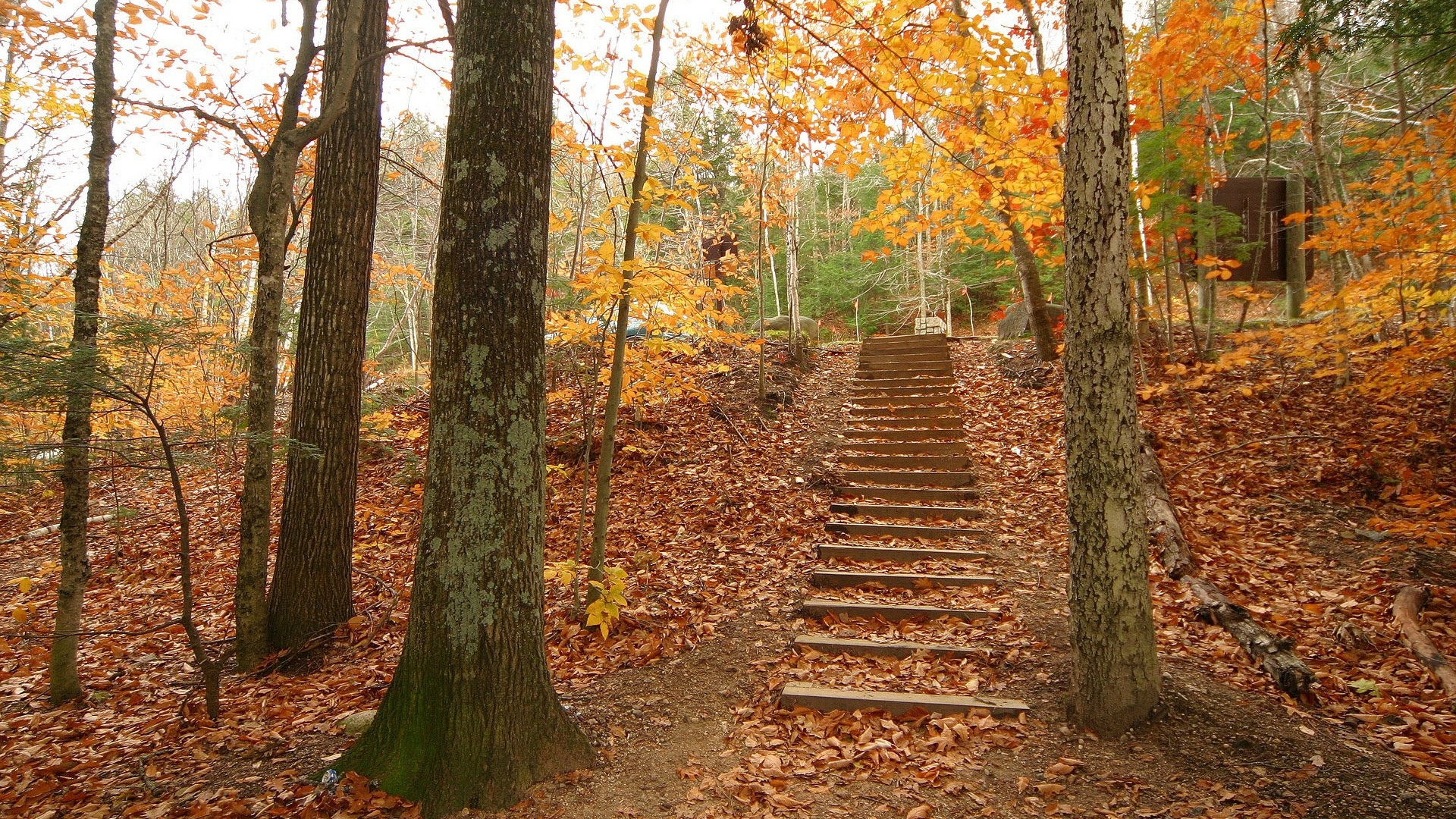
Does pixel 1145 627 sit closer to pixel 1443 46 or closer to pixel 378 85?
pixel 1443 46

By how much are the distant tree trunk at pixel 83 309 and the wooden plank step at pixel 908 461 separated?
7.43 meters

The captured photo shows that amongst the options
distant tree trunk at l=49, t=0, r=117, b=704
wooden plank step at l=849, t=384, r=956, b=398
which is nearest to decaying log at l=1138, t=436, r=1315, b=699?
wooden plank step at l=849, t=384, r=956, b=398

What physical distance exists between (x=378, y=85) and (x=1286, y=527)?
353 inches

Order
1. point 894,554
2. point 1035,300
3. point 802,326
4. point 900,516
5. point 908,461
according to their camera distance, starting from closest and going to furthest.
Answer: point 894,554 < point 900,516 < point 908,461 < point 1035,300 < point 802,326

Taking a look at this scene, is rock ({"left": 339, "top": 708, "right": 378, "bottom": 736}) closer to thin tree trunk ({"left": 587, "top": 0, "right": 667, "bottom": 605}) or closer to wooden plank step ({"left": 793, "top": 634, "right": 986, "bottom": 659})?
thin tree trunk ({"left": 587, "top": 0, "right": 667, "bottom": 605})

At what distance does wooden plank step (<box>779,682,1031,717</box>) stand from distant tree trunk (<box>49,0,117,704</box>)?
4.89m

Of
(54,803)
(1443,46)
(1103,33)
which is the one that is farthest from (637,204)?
(1443,46)

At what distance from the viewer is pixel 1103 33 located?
338 centimetres

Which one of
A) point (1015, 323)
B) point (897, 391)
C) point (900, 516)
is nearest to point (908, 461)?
point (900, 516)

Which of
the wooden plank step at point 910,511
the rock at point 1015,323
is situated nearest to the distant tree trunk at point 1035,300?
the rock at point 1015,323

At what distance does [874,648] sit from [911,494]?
3.33m

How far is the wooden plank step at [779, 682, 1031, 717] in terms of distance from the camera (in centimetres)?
387

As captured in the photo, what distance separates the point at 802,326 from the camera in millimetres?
14531

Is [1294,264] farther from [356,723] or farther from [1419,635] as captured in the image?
[356,723]
